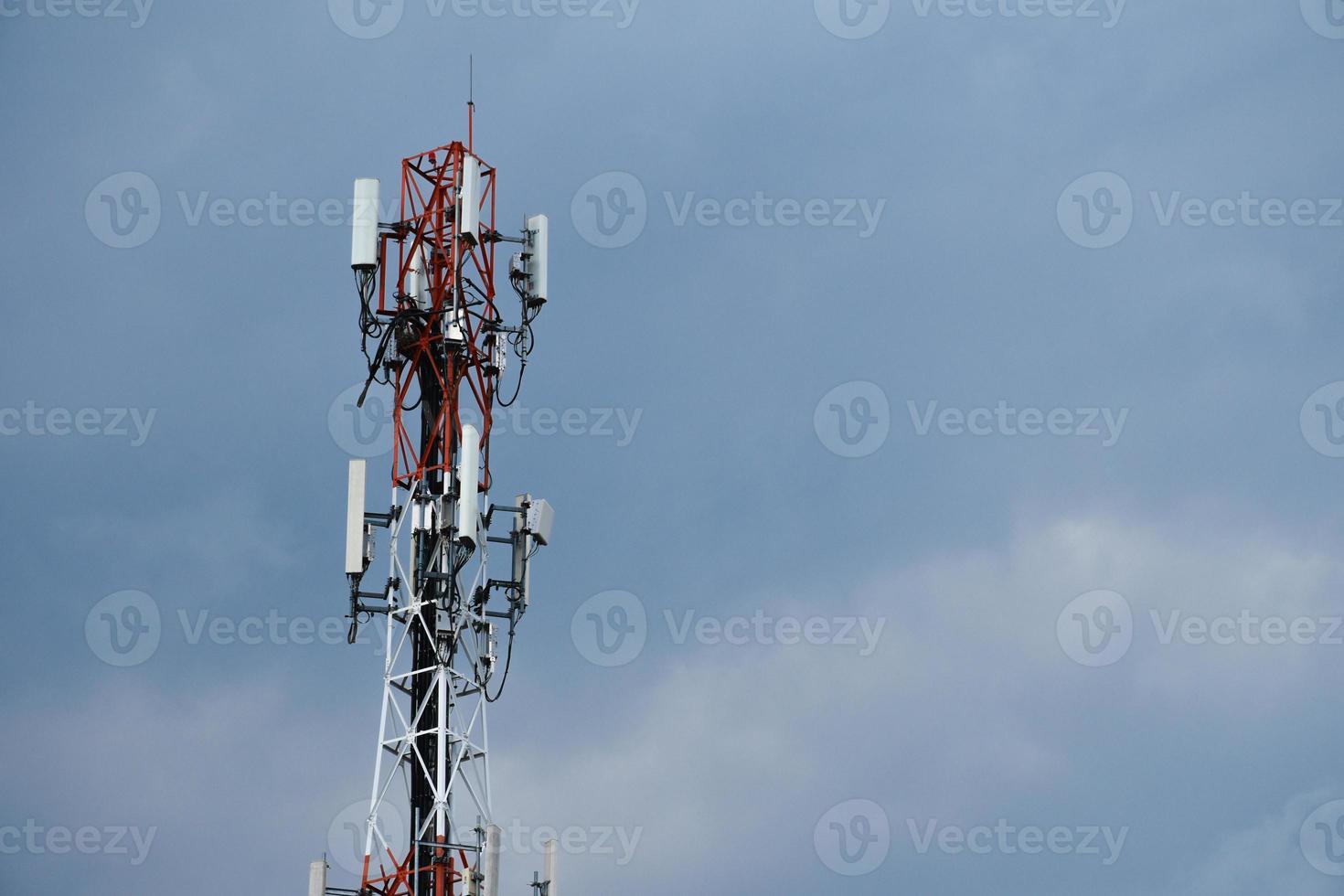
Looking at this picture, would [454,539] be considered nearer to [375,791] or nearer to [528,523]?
[528,523]

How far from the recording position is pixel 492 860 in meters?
73.0

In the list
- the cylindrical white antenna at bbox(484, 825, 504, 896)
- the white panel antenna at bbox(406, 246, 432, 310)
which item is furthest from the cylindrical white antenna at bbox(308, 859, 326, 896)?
the white panel antenna at bbox(406, 246, 432, 310)

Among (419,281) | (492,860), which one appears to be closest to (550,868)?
(492,860)

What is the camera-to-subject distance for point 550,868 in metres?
74.6

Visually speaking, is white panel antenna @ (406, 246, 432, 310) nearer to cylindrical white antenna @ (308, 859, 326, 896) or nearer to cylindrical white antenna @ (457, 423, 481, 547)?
cylindrical white antenna @ (457, 423, 481, 547)

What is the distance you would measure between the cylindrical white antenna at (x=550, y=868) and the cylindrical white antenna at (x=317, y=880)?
656 centimetres

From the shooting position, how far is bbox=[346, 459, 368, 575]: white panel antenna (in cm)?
7606

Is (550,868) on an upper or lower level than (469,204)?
lower

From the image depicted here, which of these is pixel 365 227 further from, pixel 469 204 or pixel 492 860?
pixel 492 860

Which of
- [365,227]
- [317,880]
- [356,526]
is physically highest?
[365,227]

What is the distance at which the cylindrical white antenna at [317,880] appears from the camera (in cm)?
7244

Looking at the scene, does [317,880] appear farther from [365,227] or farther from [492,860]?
[365,227]

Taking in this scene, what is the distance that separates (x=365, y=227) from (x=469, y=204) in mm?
3335

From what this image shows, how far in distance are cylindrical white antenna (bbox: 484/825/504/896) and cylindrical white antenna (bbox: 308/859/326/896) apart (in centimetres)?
462
